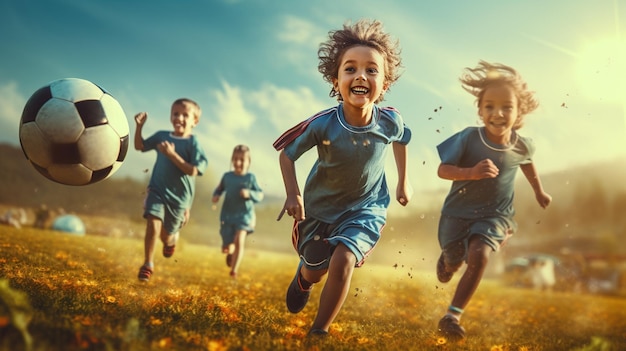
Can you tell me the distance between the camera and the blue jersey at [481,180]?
17.2 ft

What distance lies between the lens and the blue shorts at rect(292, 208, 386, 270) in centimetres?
377

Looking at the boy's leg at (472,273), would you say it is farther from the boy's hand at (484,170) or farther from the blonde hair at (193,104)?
the blonde hair at (193,104)

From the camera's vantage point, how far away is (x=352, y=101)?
A: 396cm

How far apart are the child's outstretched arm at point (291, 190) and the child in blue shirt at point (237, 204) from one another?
3.95 metres

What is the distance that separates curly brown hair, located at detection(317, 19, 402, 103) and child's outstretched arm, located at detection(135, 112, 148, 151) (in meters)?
2.44

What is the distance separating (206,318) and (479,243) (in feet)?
8.75

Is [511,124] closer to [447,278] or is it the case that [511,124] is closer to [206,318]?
[447,278]

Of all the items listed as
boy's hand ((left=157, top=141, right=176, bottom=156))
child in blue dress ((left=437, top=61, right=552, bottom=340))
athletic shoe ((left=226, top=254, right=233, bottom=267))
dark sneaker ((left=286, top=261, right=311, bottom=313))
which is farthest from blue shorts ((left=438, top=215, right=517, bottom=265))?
athletic shoe ((left=226, top=254, right=233, bottom=267))

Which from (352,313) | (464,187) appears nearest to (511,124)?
(464,187)

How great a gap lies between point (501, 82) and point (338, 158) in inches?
91.8

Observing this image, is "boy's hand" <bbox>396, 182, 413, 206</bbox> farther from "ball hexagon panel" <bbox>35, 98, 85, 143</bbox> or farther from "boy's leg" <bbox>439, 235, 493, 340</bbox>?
"ball hexagon panel" <bbox>35, 98, 85, 143</bbox>

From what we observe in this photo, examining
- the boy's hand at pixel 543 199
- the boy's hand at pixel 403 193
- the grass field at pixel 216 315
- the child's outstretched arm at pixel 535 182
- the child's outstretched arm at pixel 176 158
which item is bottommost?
the grass field at pixel 216 315

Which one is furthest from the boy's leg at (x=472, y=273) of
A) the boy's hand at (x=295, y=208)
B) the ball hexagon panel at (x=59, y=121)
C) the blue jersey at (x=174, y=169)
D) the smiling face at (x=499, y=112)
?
the ball hexagon panel at (x=59, y=121)

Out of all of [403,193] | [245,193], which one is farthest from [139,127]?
[403,193]
